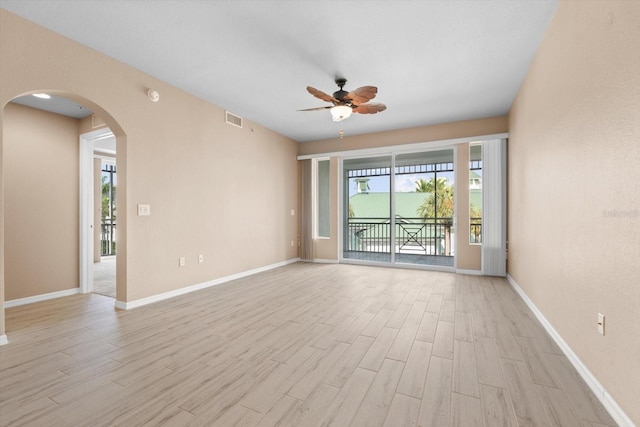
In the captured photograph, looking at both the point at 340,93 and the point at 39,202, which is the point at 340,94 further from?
the point at 39,202

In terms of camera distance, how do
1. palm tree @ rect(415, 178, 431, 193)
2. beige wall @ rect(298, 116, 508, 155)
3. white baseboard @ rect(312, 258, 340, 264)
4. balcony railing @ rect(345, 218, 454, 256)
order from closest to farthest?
beige wall @ rect(298, 116, 508, 155), white baseboard @ rect(312, 258, 340, 264), balcony railing @ rect(345, 218, 454, 256), palm tree @ rect(415, 178, 431, 193)

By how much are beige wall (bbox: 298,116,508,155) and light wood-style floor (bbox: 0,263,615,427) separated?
3.10m

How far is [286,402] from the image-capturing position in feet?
5.29

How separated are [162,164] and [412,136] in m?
4.54

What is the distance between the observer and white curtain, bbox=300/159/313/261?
21.4 feet

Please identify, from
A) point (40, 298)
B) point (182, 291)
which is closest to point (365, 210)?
point (182, 291)

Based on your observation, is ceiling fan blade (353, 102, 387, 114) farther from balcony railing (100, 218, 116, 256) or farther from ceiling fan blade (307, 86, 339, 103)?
balcony railing (100, 218, 116, 256)

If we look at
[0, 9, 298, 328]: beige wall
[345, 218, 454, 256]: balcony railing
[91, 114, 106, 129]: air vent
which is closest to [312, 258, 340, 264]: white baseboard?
[0, 9, 298, 328]: beige wall

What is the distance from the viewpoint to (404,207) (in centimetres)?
756

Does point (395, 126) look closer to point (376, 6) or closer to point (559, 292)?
point (376, 6)

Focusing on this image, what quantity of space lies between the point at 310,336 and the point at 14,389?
79.3 inches

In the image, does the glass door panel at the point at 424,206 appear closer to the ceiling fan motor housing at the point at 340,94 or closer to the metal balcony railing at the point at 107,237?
the ceiling fan motor housing at the point at 340,94

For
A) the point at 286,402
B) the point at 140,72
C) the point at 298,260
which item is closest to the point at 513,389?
the point at 286,402

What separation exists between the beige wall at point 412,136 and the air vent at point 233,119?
2.09 meters
